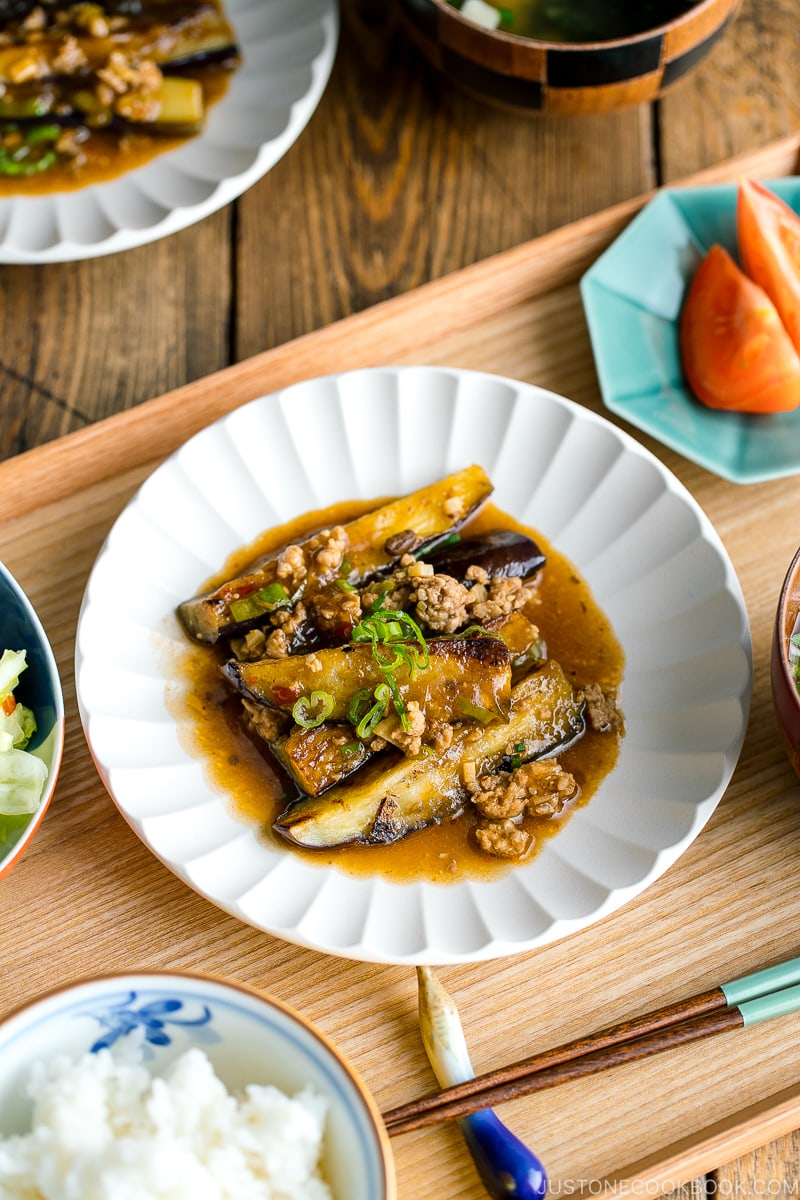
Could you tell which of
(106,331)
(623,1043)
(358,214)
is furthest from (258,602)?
(358,214)

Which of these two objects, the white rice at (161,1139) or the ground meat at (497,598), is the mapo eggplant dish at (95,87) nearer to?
the ground meat at (497,598)

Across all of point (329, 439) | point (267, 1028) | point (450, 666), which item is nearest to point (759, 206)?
point (329, 439)

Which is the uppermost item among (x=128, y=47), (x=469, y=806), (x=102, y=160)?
(x=128, y=47)

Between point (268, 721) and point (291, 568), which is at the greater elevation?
point (291, 568)

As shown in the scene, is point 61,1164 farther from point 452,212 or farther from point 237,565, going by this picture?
point 452,212

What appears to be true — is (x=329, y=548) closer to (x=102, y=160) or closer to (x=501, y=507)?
→ (x=501, y=507)
